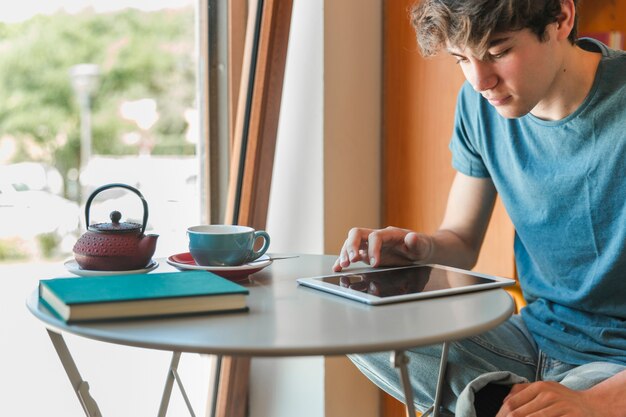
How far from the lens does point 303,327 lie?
917mm

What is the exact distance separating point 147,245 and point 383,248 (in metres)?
0.40

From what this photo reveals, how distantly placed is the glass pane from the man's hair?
939mm

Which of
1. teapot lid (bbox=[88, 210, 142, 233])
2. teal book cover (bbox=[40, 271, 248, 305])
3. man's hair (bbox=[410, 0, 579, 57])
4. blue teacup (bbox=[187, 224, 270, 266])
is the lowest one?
teal book cover (bbox=[40, 271, 248, 305])

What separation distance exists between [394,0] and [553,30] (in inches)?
37.5

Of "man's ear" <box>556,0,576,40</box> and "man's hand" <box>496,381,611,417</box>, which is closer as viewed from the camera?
"man's hand" <box>496,381,611,417</box>

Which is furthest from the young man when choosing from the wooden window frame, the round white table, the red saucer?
the wooden window frame

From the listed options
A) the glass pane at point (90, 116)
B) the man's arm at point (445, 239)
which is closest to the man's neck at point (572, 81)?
the man's arm at point (445, 239)

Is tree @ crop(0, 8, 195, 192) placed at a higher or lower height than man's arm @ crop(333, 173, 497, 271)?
higher

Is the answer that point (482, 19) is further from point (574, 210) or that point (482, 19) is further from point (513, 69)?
point (574, 210)

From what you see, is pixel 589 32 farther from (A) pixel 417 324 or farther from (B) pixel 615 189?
(A) pixel 417 324

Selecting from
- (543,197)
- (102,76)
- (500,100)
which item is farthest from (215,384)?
(500,100)

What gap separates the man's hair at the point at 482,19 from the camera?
1.25 meters

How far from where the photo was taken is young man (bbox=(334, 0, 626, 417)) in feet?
4.22

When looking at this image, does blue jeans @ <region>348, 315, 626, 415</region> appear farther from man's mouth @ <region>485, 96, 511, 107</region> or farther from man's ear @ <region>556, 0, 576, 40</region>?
man's ear @ <region>556, 0, 576, 40</region>
